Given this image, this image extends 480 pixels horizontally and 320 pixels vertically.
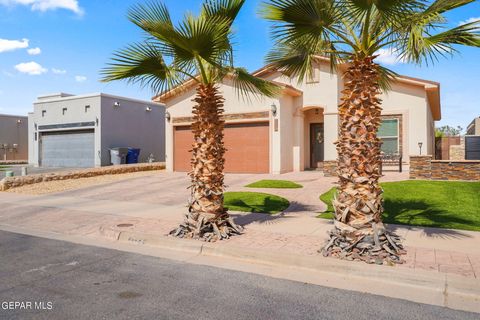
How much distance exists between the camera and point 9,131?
3756 centimetres

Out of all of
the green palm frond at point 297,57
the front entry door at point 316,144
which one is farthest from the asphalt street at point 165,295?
the front entry door at point 316,144

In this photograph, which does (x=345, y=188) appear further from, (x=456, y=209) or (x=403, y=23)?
(x=456, y=209)

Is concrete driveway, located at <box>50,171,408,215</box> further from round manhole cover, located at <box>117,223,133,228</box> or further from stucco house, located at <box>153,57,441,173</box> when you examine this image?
round manhole cover, located at <box>117,223,133,228</box>

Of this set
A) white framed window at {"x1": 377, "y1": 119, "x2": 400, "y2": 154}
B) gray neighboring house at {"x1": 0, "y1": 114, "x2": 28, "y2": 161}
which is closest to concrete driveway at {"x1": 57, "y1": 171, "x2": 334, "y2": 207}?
white framed window at {"x1": 377, "y1": 119, "x2": 400, "y2": 154}

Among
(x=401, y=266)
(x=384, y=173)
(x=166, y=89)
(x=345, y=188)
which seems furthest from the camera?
(x=384, y=173)

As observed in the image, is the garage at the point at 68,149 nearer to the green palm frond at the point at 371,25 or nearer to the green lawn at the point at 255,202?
the green lawn at the point at 255,202

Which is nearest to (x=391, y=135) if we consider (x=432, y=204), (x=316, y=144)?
(x=316, y=144)

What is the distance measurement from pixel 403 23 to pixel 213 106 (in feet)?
11.8

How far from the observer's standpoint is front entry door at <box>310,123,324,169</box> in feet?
64.8

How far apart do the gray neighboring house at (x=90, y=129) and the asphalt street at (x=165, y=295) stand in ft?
69.3

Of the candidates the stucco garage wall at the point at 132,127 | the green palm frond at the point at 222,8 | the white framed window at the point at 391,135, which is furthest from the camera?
the stucco garage wall at the point at 132,127

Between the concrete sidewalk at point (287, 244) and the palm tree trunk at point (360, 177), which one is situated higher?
the palm tree trunk at point (360, 177)

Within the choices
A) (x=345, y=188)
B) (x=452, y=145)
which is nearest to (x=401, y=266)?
(x=345, y=188)

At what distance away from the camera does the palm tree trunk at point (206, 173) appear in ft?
24.0
